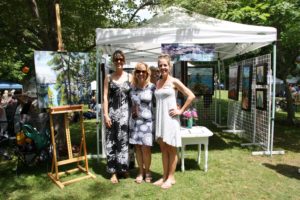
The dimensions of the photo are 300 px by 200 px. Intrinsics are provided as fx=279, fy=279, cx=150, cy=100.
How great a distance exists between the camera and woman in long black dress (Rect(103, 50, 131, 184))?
4059 mm

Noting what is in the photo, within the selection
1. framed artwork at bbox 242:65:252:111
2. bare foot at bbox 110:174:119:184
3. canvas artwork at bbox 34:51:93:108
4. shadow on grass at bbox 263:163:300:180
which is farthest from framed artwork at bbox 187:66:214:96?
bare foot at bbox 110:174:119:184

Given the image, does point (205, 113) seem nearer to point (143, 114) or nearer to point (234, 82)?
point (234, 82)

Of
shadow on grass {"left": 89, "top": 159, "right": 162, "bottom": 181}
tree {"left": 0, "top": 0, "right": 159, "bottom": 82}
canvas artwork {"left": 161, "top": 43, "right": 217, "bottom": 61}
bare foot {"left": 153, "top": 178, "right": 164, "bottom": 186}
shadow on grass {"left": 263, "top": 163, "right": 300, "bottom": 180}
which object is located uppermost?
tree {"left": 0, "top": 0, "right": 159, "bottom": 82}

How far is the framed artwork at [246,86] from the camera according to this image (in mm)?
6418

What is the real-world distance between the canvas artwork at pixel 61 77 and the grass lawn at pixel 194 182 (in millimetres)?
1236

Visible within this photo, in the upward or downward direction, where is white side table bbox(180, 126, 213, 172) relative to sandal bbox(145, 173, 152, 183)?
upward

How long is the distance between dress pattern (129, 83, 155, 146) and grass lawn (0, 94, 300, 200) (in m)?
0.70

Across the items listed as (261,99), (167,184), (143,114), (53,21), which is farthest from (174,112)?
(53,21)

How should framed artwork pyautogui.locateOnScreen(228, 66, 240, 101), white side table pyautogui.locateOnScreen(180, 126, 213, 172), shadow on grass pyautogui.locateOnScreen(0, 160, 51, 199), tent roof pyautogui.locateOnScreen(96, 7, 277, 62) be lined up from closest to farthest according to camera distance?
shadow on grass pyautogui.locateOnScreen(0, 160, 51, 199)
white side table pyautogui.locateOnScreen(180, 126, 213, 172)
tent roof pyautogui.locateOnScreen(96, 7, 277, 62)
framed artwork pyautogui.locateOnScreen(228, 66, 240, 101)

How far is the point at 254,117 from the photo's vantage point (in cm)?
637

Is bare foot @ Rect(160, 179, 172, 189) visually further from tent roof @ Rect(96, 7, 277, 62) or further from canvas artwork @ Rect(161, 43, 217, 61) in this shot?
canvas artwork @ Rect(161, 43, 217, 61)

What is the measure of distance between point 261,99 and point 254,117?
630 millimetres

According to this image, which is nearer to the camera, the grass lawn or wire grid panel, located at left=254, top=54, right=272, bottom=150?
the grass lawn

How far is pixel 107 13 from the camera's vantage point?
7504 mm
